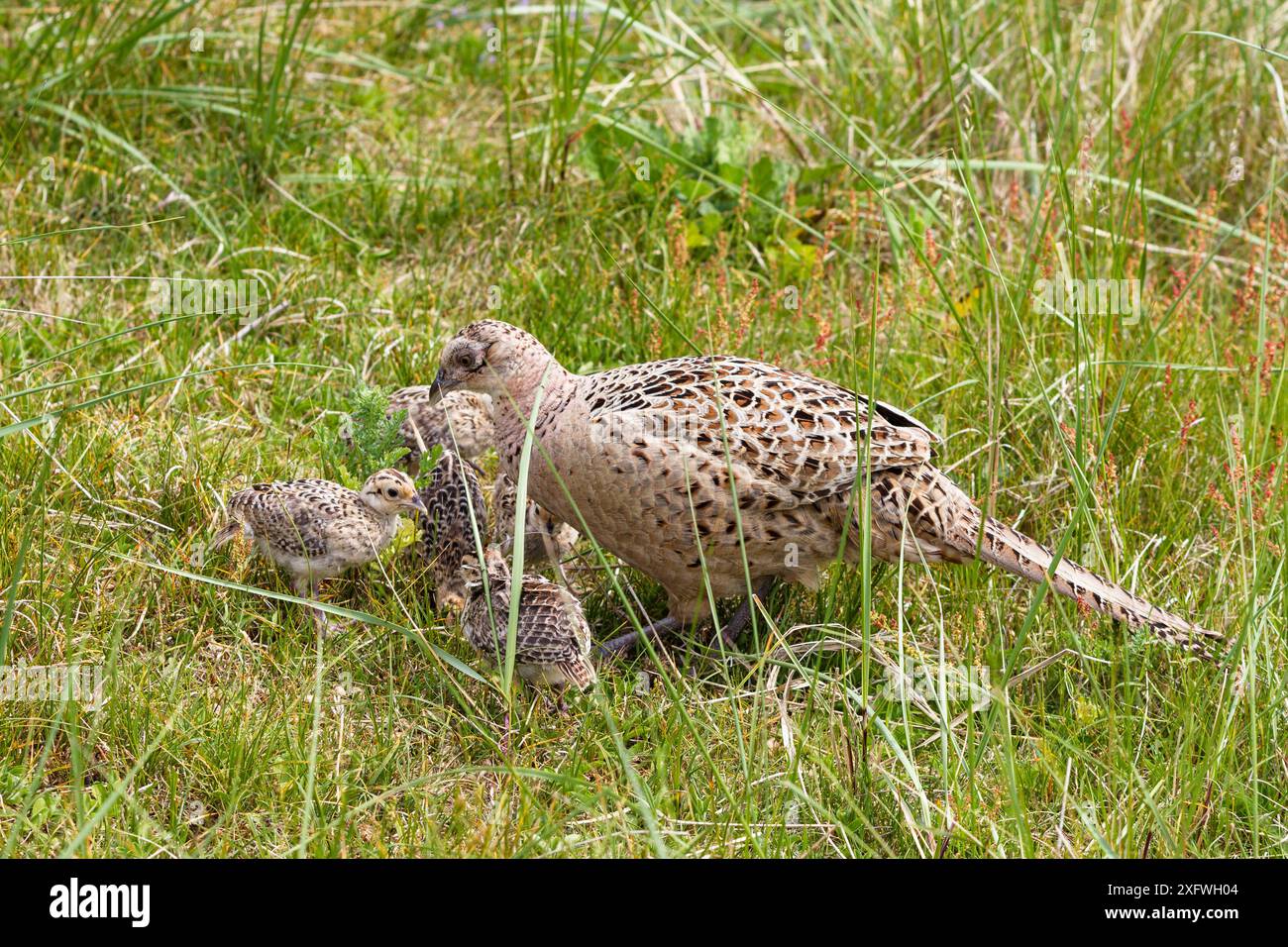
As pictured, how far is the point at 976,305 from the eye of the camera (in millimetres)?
6035

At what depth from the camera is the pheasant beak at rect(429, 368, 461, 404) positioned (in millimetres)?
5062

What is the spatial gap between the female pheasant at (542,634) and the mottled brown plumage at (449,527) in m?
0.38

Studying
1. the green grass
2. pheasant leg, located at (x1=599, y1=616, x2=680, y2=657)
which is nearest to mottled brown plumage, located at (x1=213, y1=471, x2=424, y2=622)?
the green grass

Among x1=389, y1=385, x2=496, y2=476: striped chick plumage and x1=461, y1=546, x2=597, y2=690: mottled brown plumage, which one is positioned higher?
x1=389, y1=385, x2=496, y2=476: striped chick plumage

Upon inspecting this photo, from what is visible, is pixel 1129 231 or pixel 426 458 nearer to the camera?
pixel 426 458

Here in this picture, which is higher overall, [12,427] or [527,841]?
[12,427]

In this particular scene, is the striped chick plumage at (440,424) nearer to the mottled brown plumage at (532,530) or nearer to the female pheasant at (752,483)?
the mottled brown plumage at (532,530)

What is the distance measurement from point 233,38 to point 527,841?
15.9 ft

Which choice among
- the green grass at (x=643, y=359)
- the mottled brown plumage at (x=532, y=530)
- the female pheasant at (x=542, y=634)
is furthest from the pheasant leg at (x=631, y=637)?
the mottled brown plumage at (x=532, y=530)

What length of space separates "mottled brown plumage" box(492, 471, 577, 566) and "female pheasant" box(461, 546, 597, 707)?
60cm

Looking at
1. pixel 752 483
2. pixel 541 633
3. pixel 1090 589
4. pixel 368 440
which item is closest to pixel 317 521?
pixel 368 440

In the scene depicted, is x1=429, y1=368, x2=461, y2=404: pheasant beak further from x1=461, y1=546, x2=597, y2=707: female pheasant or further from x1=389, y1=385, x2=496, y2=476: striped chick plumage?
x1=461, y1=546, x2=597, y2=707: female pheasant

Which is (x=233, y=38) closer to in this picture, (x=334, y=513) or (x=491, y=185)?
(x=491, y=185)

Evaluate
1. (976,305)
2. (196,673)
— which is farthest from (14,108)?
(976,305)
